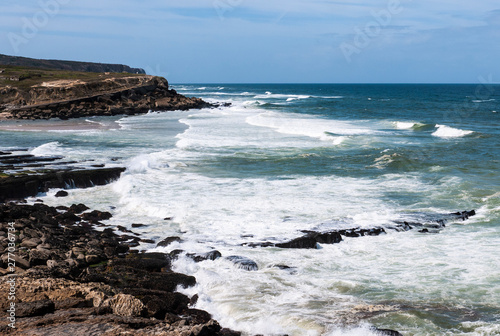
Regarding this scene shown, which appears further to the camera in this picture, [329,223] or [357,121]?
[357,121]

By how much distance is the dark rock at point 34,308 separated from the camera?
313 inches

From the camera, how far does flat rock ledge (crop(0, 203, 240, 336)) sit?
7.85 metres

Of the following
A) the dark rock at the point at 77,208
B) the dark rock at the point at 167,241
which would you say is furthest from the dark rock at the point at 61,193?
the dark rock at the point at 167,241

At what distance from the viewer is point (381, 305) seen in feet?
31.4

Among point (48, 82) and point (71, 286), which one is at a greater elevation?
point (48, 82)

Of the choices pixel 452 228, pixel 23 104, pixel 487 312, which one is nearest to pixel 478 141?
pixel 452 228

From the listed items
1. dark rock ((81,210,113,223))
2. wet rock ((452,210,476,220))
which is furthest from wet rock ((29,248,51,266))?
wet rock ((452,210,476,220))

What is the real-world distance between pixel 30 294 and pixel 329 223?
8734mm

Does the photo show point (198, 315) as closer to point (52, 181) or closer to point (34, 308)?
point (34, 308)

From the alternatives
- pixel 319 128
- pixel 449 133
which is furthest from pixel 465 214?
pixel 319 128

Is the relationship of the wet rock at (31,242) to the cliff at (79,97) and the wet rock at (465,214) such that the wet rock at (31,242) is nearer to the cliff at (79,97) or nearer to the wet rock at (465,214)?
→ the wet rock at (465,214)

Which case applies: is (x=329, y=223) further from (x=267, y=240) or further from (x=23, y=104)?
(x=23, y=104)

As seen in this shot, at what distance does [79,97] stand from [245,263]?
171ft

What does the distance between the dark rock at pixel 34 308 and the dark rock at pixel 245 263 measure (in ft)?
14.6
